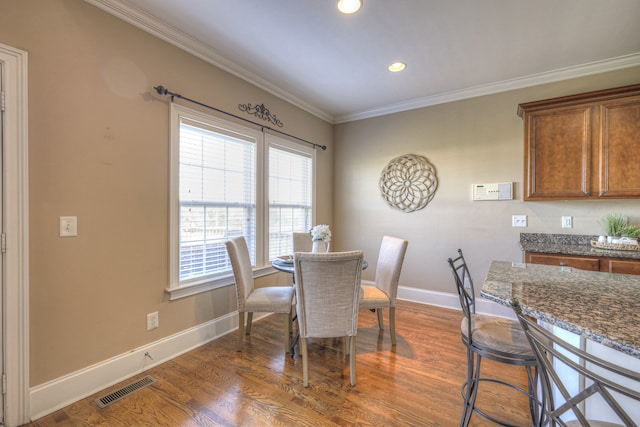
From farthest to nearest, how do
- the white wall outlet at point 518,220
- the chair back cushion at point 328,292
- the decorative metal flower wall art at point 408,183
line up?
1. the decorative metal flower wall art at point 408,183
2. the white wall outlet at point 518,220
3. the chair back cushion at point 328,292

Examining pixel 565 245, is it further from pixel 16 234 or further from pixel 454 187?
pixel 16 234

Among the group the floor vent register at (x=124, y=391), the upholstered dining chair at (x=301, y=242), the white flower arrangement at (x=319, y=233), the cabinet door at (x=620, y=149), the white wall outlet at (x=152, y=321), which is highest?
the cabinet door at (x=620, y=149)

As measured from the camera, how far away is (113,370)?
209cm

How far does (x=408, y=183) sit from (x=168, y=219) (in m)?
2.89

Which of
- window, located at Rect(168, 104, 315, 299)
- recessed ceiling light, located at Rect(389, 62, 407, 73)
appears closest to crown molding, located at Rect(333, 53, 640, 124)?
recessed ceiling light, located at Rect(389, 62, 407, 73)

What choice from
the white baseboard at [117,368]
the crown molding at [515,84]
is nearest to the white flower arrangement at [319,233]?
the white baseboard at [117,368]

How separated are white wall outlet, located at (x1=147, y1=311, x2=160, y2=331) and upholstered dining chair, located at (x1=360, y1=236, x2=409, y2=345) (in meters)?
1.68

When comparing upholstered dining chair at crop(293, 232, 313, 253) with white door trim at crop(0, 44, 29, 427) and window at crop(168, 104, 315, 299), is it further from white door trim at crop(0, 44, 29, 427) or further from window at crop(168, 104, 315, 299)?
white door trim at crop(0, 44, 29, 427)

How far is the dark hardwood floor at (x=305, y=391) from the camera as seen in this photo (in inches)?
69.0

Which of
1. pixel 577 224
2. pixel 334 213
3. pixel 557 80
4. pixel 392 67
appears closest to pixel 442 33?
pixel 392 67

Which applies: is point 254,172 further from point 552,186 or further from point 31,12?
point 552,186

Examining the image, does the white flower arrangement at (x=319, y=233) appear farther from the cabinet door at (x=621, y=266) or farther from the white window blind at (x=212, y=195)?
the cabinet door at (x=621, y=266)

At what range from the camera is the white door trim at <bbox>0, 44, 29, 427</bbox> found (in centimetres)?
166

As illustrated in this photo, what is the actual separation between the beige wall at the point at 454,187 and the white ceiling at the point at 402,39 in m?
0.31
